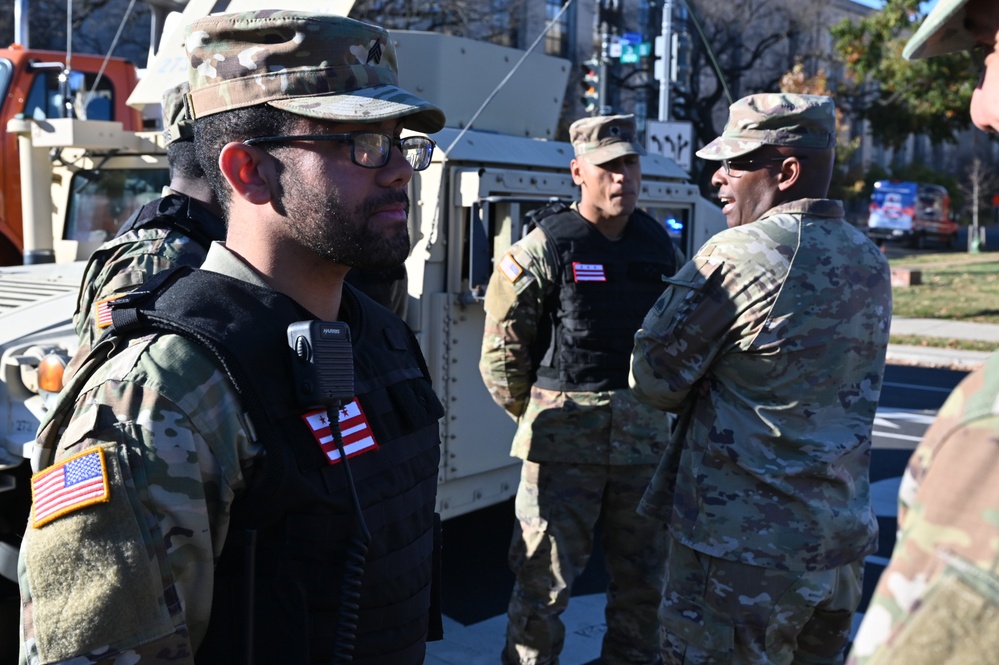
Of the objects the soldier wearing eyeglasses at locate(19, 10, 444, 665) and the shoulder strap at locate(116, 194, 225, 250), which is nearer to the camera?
the soldier wearing eyeglasses at locate(19, 10, 444, 665)

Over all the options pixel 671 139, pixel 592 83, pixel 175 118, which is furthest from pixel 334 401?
pixel 592 83

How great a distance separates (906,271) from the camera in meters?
19.8

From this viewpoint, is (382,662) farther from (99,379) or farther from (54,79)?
(54,79)

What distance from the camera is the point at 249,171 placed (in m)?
1.80

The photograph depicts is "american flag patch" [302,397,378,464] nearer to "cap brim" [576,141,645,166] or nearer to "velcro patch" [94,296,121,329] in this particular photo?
"velcro patch" [94,296,121,329]

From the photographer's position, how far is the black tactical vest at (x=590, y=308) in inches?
152

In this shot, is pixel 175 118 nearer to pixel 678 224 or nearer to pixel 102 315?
pixel 102 315

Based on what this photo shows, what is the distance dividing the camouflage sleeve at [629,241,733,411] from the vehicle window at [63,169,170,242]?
3179 mm

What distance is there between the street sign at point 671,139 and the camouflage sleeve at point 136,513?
342 inches

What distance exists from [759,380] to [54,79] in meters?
5.75

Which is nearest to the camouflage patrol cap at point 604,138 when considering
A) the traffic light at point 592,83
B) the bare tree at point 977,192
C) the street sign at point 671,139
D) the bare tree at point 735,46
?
the street sign at point 671,139

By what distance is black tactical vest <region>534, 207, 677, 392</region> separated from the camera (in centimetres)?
386

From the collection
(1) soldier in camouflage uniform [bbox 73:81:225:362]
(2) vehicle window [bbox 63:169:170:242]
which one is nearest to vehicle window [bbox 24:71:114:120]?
(2) vehicle window [bbox 63:169:170:242]

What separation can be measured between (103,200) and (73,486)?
424cm
